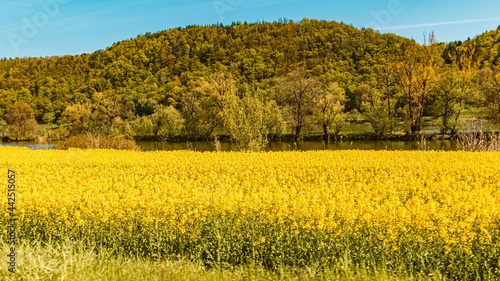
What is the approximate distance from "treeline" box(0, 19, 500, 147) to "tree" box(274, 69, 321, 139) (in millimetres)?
204

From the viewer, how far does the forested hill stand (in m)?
79.9

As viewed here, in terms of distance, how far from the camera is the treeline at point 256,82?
4534 cm

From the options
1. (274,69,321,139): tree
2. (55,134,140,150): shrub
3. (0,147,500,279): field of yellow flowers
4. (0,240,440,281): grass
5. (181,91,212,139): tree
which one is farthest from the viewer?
(181,91,212,139): tree

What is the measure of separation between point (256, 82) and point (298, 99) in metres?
24.5

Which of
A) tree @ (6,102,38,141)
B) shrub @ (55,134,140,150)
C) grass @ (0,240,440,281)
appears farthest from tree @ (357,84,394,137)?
tree @ (6,102,38,141)

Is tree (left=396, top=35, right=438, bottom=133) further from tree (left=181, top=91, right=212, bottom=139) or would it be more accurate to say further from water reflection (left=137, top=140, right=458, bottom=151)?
tree (left=181, top=91, right=212, bottom=139)

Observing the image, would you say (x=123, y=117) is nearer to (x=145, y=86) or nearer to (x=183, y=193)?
(x=145, y=86)

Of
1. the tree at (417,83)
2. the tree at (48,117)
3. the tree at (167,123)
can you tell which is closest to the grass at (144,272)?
the tree at (417,83)

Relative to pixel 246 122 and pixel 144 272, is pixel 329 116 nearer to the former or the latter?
pixel 246 122

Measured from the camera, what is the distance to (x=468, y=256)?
5.63 m

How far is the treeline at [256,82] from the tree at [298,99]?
20 cm

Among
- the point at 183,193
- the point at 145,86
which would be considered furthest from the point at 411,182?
the point at 145,86

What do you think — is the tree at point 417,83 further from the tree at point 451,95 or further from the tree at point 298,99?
the tree at point 298,99

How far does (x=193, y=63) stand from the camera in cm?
9794
